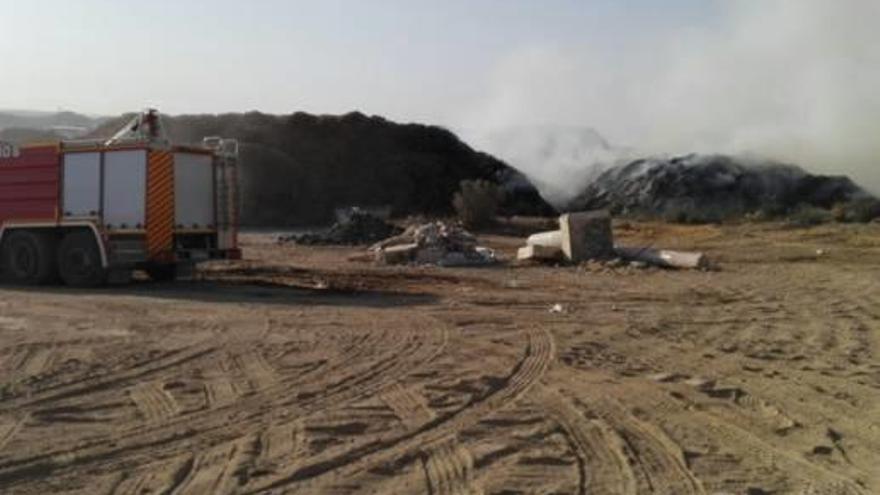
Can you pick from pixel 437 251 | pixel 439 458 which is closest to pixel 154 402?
pixel 439 458

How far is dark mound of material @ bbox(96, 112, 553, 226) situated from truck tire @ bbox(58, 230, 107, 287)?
101ft

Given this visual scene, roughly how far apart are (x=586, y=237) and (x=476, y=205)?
47.5ft

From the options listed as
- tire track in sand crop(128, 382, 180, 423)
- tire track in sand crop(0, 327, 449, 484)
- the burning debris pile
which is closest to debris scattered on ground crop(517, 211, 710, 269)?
the burning debris pile

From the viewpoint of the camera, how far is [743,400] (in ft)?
31.4

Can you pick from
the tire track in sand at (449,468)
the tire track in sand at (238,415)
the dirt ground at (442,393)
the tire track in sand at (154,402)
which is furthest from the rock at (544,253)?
the tire track in sand at (449,468)

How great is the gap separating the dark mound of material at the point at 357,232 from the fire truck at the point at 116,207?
41.8 feet

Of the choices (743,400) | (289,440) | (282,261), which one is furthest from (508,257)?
(289,440)

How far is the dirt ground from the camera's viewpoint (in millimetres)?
7086

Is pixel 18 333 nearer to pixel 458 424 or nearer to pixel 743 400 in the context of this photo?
pixel 458 424

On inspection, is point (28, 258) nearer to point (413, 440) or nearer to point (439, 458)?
point (413, 440)

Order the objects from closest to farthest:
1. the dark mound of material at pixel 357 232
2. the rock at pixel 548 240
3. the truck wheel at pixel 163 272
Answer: the truck wheel at pixel 163 272 < the rock at pixel 548 240 < the dark mound of material at pixel 357 232

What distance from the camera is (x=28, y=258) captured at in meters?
21.2

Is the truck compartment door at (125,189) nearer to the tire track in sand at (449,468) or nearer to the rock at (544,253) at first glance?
the rock at (544,253)

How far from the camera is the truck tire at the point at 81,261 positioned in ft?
66.4
